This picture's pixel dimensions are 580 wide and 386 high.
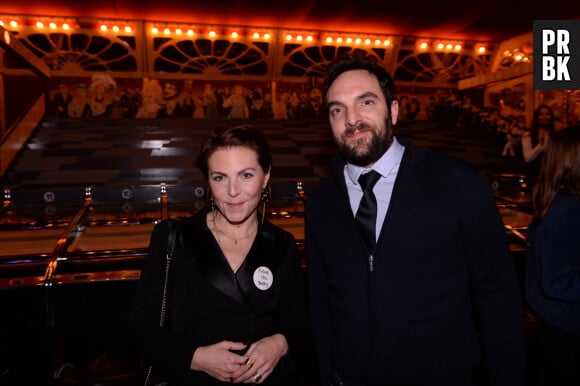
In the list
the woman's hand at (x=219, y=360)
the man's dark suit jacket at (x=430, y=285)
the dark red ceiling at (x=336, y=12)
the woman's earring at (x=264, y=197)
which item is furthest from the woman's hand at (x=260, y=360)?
the dark red ceiling at (x=336, y=12)

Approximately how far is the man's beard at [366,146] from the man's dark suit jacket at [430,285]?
11cm

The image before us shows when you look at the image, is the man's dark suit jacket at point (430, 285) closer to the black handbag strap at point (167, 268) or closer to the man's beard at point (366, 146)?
the man's beard at point (366, 146)

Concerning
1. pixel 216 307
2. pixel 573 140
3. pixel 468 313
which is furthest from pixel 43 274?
pixel 573 140

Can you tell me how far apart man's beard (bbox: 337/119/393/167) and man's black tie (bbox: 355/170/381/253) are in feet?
0.19

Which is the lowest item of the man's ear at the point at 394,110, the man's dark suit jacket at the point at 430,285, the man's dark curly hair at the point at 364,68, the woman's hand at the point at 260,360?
the woman's hand at the point at 260,360

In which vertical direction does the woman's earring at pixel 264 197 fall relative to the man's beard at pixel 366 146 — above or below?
below

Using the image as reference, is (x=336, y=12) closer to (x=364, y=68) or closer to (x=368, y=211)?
(x=364, y=68)

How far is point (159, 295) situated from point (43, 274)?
1193mm

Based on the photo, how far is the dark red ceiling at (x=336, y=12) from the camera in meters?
11.8

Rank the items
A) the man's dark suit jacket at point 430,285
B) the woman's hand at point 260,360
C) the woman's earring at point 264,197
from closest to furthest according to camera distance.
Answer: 1. the man's dark suit jacket at point 430,285
2. the woman's hand at point 260,360
3. the woman's earring at point 264,197

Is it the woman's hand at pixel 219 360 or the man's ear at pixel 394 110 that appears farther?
the man's ear at pixel 394 110

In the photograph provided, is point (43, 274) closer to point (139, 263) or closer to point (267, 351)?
point (139, 263)

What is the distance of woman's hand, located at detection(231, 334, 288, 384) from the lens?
Result: 4.67 feet

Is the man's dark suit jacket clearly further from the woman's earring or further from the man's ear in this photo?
the woman's earring
